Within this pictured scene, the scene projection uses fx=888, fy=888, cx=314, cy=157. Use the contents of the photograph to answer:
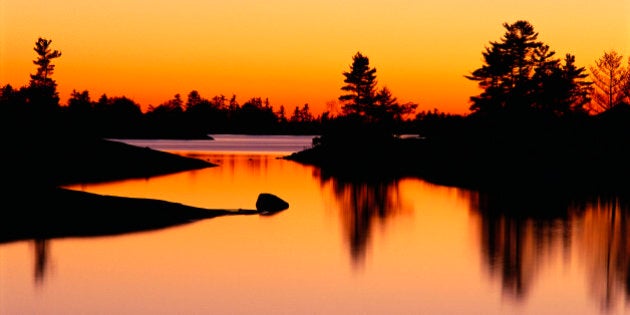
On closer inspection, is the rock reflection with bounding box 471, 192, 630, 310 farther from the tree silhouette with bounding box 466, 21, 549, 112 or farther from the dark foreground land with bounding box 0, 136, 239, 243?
the tree silhouette with bounding box 466, 21, 549, 112

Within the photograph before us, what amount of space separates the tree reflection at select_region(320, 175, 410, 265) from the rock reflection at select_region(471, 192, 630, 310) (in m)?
6.05

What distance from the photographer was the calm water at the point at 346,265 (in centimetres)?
2900

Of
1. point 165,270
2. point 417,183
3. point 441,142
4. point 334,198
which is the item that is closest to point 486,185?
point 417,183

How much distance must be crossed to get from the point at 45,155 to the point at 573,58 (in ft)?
271

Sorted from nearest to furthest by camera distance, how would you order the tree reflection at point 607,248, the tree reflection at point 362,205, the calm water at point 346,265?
the calm water at point 346,265, the tree reflection at point 607,248, the tree reflection at point 362,205

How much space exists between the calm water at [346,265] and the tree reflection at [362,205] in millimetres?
281

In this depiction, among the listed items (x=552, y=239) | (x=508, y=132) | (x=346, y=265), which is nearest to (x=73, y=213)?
(x=346, y=265)

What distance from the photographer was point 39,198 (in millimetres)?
47562

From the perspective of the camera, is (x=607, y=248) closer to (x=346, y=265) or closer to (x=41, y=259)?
(x=346, y=265)

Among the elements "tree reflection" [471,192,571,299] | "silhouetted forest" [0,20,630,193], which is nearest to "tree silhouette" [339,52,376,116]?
"silhouetted forest" [0,20,630,193]

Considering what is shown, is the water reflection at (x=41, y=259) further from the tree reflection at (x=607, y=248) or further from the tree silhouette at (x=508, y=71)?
the tree silhouette at (x=508, y=71)

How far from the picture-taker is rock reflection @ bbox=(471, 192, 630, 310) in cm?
3478

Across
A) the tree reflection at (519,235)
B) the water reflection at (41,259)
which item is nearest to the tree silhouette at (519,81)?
the tree reflection at (519,235)

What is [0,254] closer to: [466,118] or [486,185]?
[486,185]
